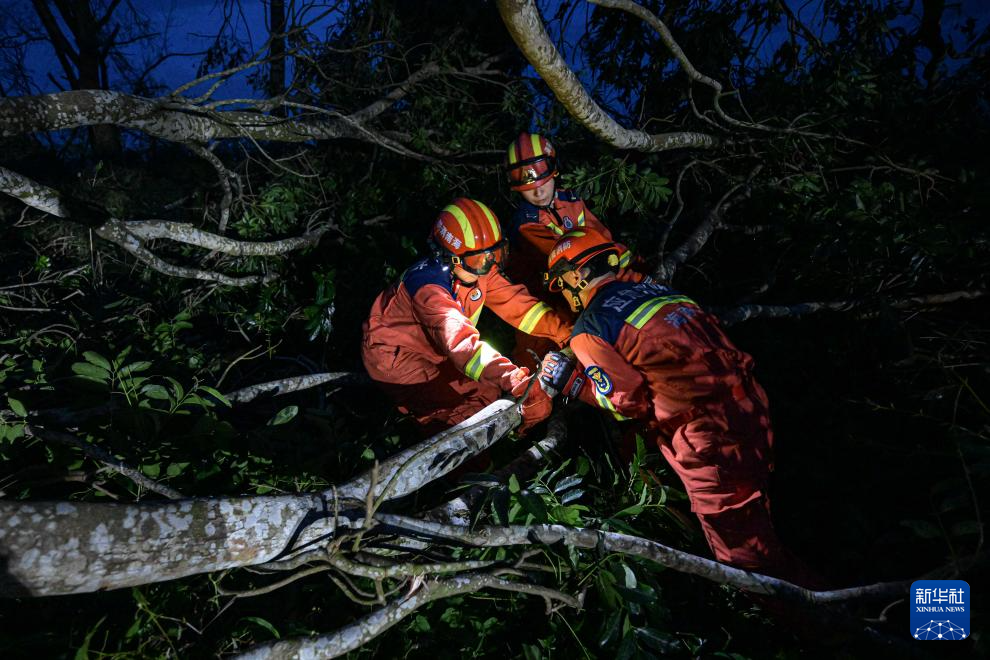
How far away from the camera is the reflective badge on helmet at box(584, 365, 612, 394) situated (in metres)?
2.71

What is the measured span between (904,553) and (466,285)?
2931 mm

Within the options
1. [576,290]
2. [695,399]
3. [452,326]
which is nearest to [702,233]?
[576,290]

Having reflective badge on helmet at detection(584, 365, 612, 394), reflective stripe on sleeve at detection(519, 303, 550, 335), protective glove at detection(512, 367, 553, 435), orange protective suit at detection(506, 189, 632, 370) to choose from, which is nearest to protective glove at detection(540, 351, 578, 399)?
protective glove at detection(512, 367, 553, 435)

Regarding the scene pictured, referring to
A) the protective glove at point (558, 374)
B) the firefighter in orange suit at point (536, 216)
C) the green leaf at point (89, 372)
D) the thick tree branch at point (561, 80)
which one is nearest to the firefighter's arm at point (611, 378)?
the protective glove at point (558, 374)

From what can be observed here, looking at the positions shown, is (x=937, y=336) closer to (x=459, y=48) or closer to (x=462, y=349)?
(x=462, y=349)

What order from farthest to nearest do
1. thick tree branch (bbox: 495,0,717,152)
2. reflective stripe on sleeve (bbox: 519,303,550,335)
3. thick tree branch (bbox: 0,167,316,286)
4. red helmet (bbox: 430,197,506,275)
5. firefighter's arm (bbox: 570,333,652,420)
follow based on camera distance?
reflective stripe on sleeve (bbox: 519,303,550,335) → red helmet (bbox: 430,197,506,275) → thick tree branch (bbox: 0,167,316,286) → firefighter's arm (bbox: 570,333,652,420) → thick tree branch (bbox: 495,0,717,152)

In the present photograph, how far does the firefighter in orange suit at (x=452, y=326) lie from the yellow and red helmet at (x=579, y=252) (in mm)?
502

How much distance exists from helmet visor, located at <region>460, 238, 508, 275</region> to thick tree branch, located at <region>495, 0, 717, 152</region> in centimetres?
96

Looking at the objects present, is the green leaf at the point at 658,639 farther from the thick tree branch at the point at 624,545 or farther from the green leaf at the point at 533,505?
the green leaf at the point at 533,505

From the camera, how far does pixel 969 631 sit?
196 cm

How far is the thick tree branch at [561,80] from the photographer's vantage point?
83.3 inches

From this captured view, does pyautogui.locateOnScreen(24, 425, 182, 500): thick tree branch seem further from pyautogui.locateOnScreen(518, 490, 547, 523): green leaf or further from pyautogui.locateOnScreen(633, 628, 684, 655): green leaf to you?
pyautogui.locateOnScreen(633, 628, 684, 655): green leaf

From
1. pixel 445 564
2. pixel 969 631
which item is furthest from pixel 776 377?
pixel 445 564

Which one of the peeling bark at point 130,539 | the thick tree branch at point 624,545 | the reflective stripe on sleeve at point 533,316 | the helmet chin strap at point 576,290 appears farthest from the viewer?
the reflective stripe on sleeve at point 533,316
